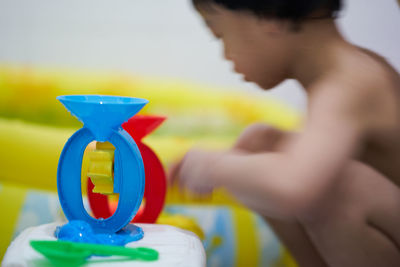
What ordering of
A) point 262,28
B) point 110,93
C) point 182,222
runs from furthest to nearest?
point 110,93, point 182,222, point 262,28

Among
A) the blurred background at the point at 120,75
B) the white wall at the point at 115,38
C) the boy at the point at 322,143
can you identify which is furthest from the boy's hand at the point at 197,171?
the white wall at the point at 115,38

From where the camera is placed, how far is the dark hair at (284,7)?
0.69m

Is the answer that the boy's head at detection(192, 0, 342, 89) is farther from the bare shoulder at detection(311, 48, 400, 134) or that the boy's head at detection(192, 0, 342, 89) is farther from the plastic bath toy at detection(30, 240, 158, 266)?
the plastic bath toy at detection(30, 240, 158, 266)

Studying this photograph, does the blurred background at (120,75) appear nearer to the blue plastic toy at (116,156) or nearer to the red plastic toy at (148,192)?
the red plastic toy at (148,192)

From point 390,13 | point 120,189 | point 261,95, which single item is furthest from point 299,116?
point 120,189

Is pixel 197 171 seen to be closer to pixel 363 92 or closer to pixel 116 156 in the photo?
pixel 116 156

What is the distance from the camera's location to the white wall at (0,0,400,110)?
974 millimetres

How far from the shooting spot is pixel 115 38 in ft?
3.24

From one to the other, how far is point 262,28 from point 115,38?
363 mm

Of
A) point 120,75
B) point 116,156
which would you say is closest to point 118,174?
point 116,156

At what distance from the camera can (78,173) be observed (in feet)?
2.32

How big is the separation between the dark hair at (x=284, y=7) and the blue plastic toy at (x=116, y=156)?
0.18 m

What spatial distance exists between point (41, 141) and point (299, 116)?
0.45m

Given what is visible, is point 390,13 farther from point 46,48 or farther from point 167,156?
point 46,48
